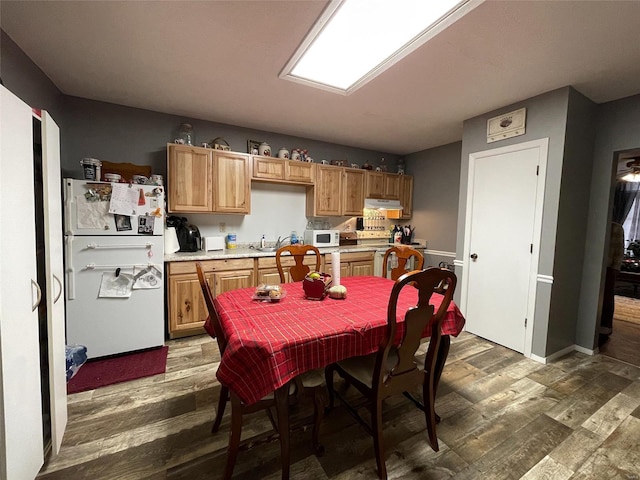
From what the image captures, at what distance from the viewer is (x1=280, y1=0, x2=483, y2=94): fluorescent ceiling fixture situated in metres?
1.48

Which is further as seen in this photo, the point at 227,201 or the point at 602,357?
the point at 227,201

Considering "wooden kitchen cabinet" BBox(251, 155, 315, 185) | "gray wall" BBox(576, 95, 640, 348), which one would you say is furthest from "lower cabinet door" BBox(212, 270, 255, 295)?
"gray wall" BBox(576, 95, 640, 348)

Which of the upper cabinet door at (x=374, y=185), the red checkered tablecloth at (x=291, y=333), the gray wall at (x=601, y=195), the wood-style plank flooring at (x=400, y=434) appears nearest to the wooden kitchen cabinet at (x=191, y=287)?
the wood-style plank flooring at (x=400, y=434)

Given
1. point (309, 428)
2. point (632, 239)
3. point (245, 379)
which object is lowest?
point (309, 428)

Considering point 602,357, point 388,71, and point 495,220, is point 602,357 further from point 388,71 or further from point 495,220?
point 388,71

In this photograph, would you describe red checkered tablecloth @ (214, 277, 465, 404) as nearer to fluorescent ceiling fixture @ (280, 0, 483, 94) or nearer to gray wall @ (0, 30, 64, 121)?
fluorescent ceiling fixture @ (280, 0, 483, 94)

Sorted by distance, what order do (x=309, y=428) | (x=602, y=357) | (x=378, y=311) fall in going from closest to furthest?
(x=378, y=311), (x=309, y=428), (x=602, y=357)

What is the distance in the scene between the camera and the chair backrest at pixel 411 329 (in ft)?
4.13

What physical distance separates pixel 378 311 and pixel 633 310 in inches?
207

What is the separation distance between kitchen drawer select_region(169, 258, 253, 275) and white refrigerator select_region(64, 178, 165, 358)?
204 mm

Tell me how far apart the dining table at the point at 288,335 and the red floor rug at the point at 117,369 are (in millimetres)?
1268

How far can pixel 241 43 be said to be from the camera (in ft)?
6.18

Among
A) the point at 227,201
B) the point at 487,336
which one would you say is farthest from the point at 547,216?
the point at 227,201

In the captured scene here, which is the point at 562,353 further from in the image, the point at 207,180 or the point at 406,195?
the point at 207,180
